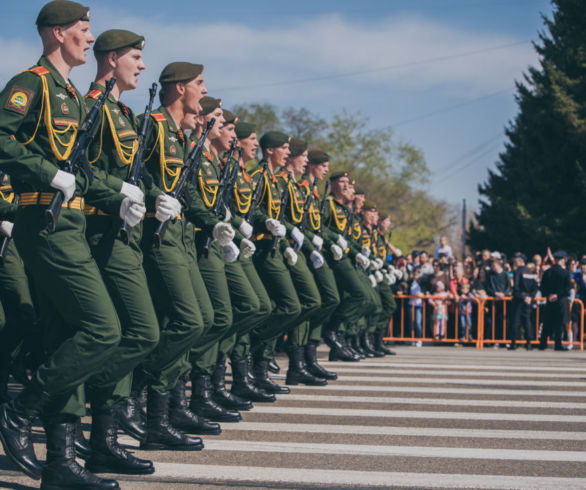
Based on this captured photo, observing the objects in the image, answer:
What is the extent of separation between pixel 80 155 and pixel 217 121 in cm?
319

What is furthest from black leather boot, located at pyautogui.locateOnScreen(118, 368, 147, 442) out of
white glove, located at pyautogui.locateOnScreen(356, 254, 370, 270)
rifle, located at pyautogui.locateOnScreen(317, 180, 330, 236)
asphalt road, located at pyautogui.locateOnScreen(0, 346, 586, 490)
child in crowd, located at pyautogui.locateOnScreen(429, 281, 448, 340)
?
child in crowd, located at pyautogui.locateOnScreen(429, 281, 448, 340)

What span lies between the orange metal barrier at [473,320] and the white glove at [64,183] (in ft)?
45.3

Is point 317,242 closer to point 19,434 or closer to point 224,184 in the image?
point 224,184

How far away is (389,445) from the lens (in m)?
5.93

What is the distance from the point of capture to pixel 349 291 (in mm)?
10727

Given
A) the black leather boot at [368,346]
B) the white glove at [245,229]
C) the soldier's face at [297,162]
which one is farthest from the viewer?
the black leather boot at [368,346]

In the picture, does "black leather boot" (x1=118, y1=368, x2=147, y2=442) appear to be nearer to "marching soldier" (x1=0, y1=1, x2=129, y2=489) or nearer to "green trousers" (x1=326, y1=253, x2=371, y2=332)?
"marching soldier" (x1=0, y1=1, x2=129, y2=489)

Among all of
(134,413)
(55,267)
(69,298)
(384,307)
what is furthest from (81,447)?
Result: (384,307)

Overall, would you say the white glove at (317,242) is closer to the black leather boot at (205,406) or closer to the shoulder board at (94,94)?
the black leather boot at (205,406)

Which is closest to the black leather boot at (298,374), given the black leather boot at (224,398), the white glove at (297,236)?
the white glove at (297,236)

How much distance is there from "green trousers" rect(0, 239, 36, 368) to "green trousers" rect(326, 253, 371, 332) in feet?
14.3

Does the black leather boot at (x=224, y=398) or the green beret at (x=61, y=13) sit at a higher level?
the green beret at (x=61, y=13)

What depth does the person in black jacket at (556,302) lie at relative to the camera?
671 inches

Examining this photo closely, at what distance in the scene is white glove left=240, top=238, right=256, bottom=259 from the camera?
734 centimetres
